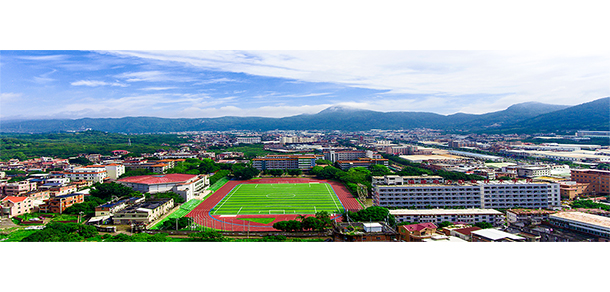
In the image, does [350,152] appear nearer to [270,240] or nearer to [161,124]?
[270,240]

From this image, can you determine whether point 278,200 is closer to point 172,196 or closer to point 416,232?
point 172,196

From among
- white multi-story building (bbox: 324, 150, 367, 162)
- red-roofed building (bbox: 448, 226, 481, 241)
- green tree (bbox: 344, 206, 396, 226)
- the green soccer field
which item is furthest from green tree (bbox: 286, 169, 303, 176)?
red-roofed building (bbox: 448, 226, 481, 241)

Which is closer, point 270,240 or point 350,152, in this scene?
point 270,240

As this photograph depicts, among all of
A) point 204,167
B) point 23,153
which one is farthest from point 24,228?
point 23,153

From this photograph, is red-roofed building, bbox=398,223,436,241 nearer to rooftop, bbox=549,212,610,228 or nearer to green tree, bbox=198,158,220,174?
rooftop, bbox=549,212,610,228

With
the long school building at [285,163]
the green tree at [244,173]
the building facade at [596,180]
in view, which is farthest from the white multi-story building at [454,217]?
the long school building at [285,163]

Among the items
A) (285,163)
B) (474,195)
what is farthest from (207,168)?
(474,195)
